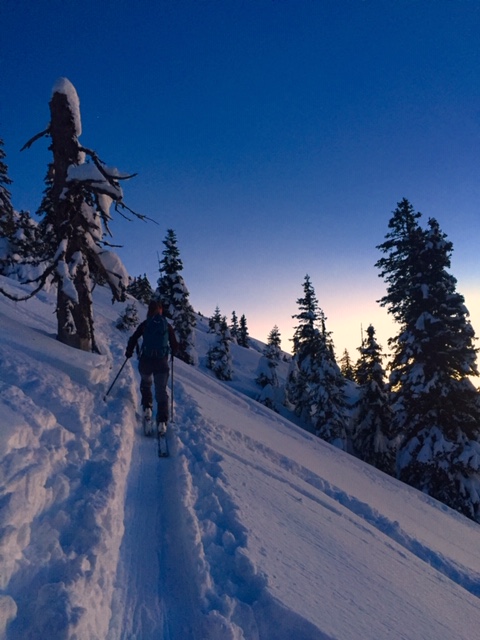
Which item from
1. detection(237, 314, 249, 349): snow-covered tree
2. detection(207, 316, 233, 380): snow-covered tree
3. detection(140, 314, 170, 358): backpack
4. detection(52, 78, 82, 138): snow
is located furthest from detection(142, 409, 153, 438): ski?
detection(237, 314, 249, 349): snow-covered tree

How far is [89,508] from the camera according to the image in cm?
333

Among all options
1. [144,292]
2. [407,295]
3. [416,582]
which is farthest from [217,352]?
[416,582]

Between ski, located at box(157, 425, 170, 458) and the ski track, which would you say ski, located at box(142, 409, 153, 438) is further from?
the ski track

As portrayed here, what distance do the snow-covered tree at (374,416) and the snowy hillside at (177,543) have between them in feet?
52.3

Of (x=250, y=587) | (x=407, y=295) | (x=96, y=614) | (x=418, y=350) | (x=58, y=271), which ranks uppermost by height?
(x=407, y=295)

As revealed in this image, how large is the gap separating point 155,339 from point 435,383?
12.0 metres

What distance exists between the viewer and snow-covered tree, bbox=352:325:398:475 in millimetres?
22156

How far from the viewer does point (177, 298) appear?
30.3 meters

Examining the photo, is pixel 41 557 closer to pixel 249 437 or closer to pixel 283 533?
pixel 283 533

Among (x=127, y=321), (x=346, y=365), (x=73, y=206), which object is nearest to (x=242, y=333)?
(x=346, y=365)

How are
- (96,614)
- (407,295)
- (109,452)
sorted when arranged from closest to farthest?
1. (96,614)
2. (109,452)
3. (407,295)

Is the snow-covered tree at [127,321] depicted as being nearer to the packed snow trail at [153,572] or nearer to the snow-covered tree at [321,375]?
the snow-covered tree at [321,375]

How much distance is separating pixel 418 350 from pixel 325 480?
9339mm

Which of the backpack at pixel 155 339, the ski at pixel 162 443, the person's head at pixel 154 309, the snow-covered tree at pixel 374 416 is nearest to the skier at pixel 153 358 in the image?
the backpack at pixel 155 339
